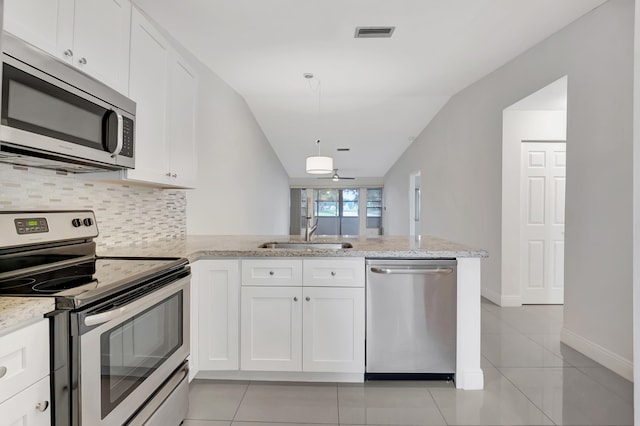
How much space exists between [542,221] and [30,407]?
4.79 metres

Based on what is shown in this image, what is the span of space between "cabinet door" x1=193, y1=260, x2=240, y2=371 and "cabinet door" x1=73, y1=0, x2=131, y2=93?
3.84 feet

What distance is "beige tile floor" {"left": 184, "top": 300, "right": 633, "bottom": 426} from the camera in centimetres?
194

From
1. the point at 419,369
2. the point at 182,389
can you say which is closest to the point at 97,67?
the point at 182,389

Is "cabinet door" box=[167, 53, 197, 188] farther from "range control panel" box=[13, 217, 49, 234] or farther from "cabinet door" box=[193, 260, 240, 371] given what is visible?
"range control panel" box=[13, 217, 49, 234]

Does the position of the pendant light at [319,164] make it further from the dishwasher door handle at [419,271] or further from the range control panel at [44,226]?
the range control panel at [44,226]

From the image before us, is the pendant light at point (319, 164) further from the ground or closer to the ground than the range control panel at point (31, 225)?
further from the ground

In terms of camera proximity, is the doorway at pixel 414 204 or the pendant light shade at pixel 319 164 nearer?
the pendant light shade at pixel 319 164

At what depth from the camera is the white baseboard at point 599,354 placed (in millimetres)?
2468

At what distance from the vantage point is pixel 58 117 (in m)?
1.38

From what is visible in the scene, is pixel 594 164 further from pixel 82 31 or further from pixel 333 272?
pixel 82 31

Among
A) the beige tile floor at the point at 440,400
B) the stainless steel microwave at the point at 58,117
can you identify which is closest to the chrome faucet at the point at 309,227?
the beige tile floor at the point at 440,400

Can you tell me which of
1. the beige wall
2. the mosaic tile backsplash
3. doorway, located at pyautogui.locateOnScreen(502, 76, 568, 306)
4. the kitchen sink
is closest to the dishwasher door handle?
the kitchen sink

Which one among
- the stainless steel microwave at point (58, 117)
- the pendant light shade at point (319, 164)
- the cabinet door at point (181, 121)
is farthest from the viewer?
the pendant light shade at point (319, 164)

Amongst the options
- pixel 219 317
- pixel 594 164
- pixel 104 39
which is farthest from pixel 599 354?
pixel 104 39
